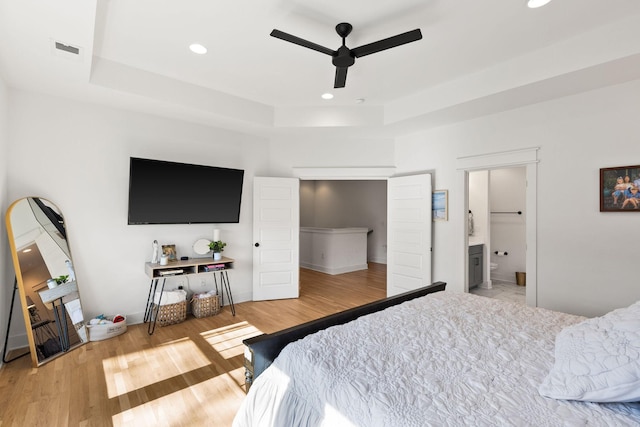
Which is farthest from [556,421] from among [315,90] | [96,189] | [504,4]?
[96,189]

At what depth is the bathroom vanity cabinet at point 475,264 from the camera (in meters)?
5.00

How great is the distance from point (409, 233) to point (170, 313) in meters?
3.35

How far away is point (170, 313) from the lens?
3.62 meters

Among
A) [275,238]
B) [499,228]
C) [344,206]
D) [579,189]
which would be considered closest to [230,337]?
[275,238]

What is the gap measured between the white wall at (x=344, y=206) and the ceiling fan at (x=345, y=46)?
20.8ft

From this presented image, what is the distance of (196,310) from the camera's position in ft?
12.7

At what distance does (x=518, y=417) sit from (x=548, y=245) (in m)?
2.79

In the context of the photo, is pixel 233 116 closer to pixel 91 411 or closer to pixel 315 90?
pixel 315 90

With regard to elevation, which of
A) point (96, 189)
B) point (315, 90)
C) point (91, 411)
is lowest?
point (91, 411)

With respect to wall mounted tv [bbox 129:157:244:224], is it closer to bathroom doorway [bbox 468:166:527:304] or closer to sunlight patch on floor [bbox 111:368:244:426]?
sunlight patch on floor [bbox 111:368:244:426]

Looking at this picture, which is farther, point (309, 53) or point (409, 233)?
point (409, 233)

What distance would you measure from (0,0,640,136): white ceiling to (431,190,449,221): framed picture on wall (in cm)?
97

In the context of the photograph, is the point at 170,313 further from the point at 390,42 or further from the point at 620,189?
the point at 620,189

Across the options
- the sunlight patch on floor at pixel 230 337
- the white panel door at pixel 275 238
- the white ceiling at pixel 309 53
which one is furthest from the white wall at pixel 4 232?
the white panel door at pixel 275 238
